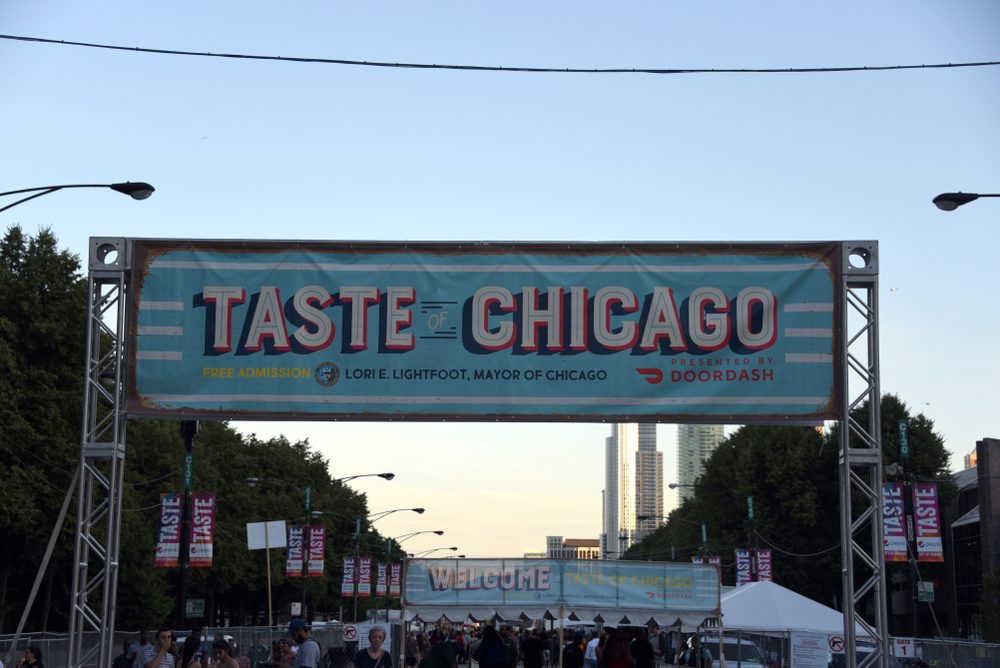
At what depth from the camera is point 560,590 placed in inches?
896

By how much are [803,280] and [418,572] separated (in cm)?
1233

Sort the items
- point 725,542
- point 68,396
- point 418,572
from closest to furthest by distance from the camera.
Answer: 1. point 418,572
2. point 68,396
3. point 725,542

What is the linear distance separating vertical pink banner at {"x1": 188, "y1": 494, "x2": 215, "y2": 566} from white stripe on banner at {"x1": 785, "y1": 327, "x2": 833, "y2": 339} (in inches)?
981

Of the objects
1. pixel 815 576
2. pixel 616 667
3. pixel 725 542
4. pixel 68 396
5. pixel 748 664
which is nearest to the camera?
pixel 616 667

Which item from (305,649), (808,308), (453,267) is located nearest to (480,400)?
(453,267)

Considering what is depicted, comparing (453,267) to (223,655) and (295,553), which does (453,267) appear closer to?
(223,655)

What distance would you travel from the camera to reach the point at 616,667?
1653 centimetres

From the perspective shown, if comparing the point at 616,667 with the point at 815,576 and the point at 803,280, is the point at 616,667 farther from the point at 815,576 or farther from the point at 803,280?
the point at 815,576

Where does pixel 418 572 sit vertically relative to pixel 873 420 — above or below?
below

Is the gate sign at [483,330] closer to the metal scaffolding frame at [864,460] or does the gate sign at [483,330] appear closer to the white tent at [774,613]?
the metal scaffolding frame at [864,460]

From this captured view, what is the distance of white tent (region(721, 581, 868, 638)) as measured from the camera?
2245cm

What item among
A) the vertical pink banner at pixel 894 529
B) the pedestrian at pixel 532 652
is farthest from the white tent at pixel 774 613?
the vertical pink banner at pixel 894 529

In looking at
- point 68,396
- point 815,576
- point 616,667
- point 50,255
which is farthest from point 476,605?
point 815,576

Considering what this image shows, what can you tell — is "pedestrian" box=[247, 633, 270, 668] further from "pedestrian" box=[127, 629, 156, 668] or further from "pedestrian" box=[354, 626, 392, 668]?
"pedestrian" box=[354, 626, 392, 668]
